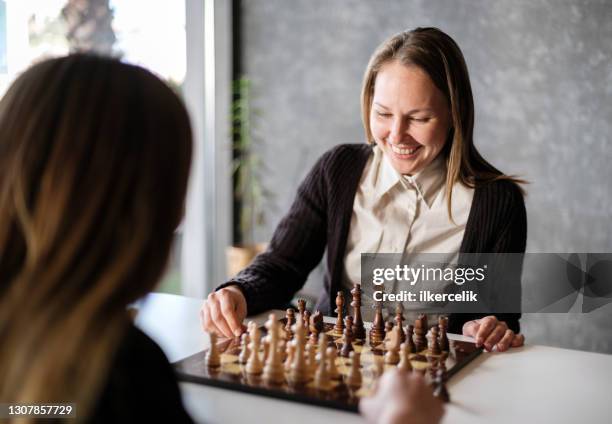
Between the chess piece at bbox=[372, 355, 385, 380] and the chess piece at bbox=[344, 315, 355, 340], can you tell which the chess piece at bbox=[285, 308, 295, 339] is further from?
the chess piece at bbox=[372, 355, 385, 380]

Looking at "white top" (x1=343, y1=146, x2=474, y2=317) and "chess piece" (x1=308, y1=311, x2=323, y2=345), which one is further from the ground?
"white top" (x1=343, y1=146, x2=474, y2=317)

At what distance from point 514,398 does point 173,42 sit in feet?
11.5

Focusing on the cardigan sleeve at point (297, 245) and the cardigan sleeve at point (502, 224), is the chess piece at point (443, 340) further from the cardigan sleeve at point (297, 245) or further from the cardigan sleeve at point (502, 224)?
the cardigan sleeve at point (297, 245)

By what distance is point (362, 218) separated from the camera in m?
2.21

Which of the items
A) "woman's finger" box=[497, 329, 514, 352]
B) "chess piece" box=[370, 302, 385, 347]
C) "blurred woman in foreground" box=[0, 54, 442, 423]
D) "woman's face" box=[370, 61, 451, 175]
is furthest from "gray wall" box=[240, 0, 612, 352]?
"blurred woman in foreground" box=[0, 54, 442, 423]

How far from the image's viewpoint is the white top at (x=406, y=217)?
2117 mm

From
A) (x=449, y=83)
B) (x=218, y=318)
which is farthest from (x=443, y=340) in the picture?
(x=449, y=83)

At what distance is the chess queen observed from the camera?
78.7 inches

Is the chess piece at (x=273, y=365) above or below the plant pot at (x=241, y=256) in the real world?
above

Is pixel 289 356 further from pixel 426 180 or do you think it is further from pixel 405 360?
pixel 426 180

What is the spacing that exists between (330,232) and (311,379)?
3.17 feet

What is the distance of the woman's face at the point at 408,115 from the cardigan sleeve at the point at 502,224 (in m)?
0.25

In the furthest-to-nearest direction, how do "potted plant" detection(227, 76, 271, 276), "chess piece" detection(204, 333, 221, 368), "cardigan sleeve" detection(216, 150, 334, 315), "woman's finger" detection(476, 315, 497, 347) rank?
1. "potted plant" detection(227, 76, 271, 276)
2. "cardigan sleeve" detection(216, 150, 334, 315)
3. "woman's finger" detection(476, 315, 497, 347)
4. "chess piece" detection(204, 333, 221, 368)
